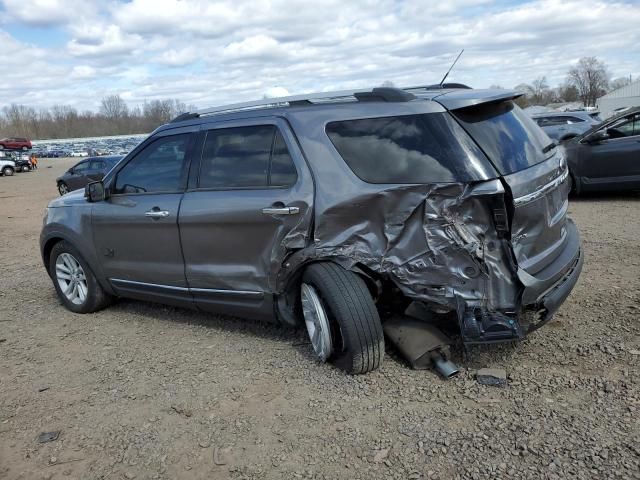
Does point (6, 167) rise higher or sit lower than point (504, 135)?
lower

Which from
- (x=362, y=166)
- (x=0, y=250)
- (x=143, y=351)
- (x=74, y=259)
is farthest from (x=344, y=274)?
(x=0, y=250)

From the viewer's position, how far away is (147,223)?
4574 mm

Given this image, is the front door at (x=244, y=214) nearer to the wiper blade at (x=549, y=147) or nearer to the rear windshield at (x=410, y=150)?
the rear windshield at (x=410, y=150)

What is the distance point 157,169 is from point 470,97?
2593mm

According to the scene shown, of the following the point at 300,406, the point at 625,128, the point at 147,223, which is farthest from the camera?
the point at 625,128

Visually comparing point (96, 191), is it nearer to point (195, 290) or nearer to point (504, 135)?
point (195, 290)

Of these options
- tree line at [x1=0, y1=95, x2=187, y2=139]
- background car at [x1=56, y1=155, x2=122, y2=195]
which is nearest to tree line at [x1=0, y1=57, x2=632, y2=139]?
tree line at [x1=0, y1=95, x2=187, y2=139]

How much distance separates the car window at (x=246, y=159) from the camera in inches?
153

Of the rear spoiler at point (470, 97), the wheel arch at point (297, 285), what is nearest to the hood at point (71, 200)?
the wheel arch at point (297, 285)

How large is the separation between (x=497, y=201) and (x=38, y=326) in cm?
428

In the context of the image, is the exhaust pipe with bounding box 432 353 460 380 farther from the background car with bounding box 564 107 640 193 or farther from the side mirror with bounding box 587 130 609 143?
the side mirror with bounding box 587 130 609 143

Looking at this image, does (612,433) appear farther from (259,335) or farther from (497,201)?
(259,335)

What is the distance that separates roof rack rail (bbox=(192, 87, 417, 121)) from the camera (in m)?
3.61

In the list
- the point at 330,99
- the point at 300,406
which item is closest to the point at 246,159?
the point at 330,99
